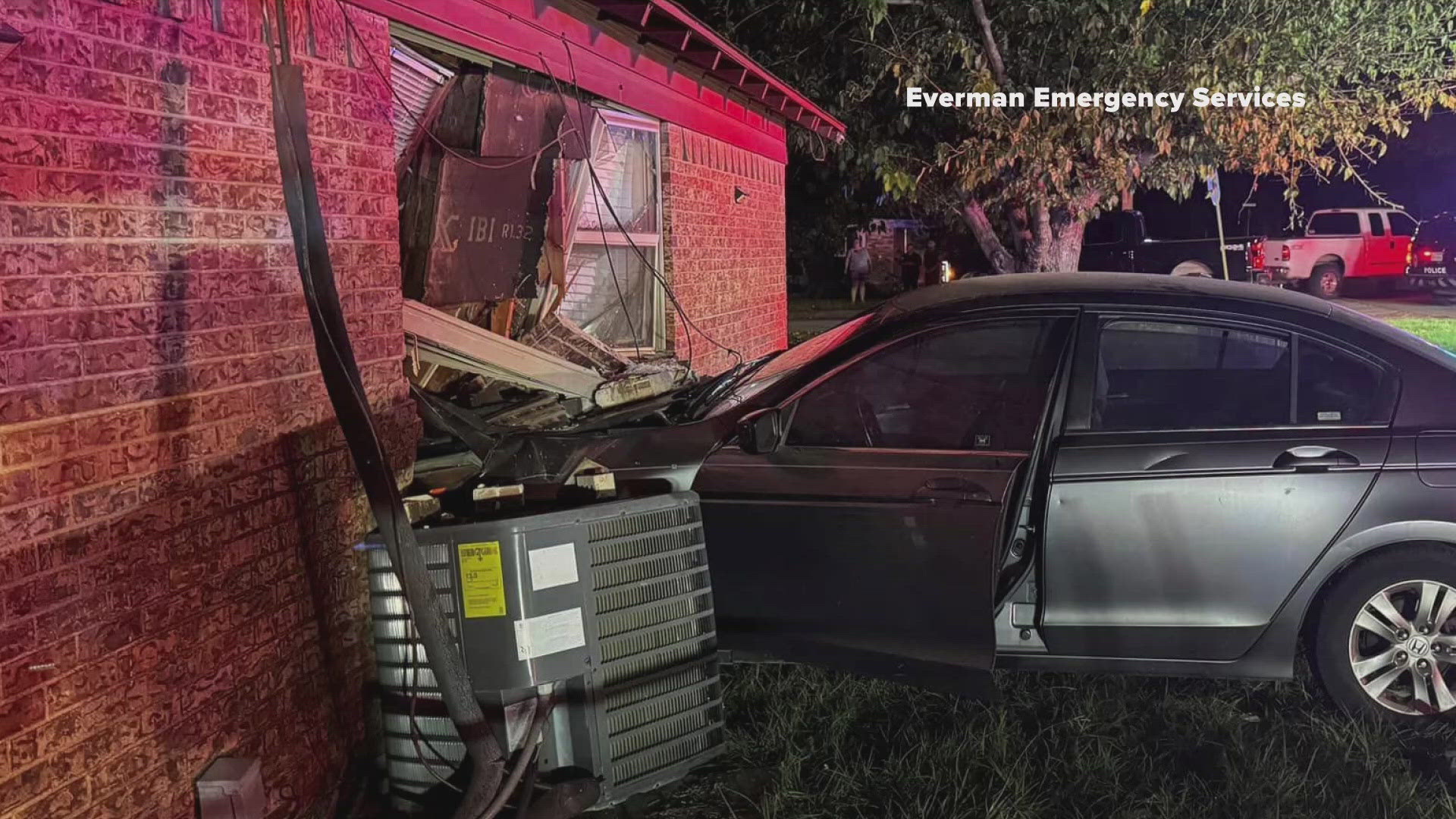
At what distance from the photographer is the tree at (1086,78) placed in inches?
500

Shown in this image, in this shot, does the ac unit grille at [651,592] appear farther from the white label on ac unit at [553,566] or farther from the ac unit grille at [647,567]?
the white label on ac unit at [553,566]

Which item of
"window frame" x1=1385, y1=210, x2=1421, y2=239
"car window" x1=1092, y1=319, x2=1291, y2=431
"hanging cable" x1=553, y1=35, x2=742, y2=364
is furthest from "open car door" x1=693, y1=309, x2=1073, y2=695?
"window frame" x1=1385, y1=210, x2=1421, y2=239

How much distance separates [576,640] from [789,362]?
6.47ft

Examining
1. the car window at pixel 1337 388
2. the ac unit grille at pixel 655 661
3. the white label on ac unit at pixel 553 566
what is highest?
the car window at pixel 1337 388

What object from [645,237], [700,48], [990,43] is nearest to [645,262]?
[645,237]

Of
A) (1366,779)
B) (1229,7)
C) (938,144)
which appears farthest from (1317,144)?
(1366,779)

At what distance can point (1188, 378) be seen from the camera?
4.21m

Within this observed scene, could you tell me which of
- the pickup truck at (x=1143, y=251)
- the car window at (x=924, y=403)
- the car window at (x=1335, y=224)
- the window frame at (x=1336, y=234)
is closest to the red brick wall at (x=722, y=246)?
the car window at (x=924, y=403)

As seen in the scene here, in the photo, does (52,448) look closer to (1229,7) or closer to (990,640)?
(990,640)

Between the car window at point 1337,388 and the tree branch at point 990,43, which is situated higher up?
the tree branch at point 990,43

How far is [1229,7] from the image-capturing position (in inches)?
501

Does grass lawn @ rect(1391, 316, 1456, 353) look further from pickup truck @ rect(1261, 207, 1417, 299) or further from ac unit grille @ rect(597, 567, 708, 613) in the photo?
ac unit grille @ rect(597, 567, 708, 613)

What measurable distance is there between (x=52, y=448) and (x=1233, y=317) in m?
3.85

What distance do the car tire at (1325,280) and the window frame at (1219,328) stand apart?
20770mm
